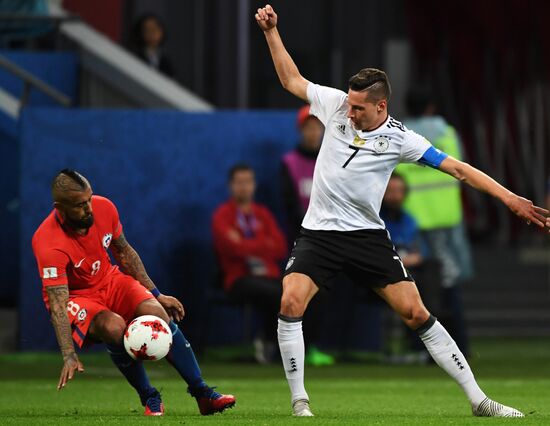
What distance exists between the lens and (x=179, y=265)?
14.9 metres

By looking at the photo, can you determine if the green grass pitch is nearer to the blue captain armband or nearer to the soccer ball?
the soccer ball

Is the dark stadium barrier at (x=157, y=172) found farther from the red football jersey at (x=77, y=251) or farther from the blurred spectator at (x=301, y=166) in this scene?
the red football jersey at (x=77, y=251)

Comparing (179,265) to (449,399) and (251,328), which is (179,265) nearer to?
(251,328)

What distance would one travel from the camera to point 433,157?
8.76m

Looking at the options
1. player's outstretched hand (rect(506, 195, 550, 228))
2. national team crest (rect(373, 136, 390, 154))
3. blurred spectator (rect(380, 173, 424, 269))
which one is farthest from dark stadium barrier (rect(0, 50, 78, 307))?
player's outstretched hand (rect(506, 195, 550, 228))

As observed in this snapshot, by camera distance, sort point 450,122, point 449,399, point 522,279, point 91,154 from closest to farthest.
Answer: point 449,399
point 91,154
point 522,279
point 450,122

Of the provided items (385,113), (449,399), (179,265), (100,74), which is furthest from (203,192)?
(385,113)

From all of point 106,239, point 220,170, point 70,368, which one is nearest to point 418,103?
point 220,170

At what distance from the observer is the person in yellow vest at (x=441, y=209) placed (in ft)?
47.1

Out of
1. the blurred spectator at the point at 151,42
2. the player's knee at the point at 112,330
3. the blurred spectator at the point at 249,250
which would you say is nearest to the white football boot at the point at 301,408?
the player's knee at the point at 112,330

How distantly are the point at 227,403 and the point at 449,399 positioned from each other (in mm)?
2339

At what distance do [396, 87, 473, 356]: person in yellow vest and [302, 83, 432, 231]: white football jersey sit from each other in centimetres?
548

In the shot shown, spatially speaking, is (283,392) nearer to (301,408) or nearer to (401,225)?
(301,408)

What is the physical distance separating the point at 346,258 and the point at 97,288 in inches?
59.4
